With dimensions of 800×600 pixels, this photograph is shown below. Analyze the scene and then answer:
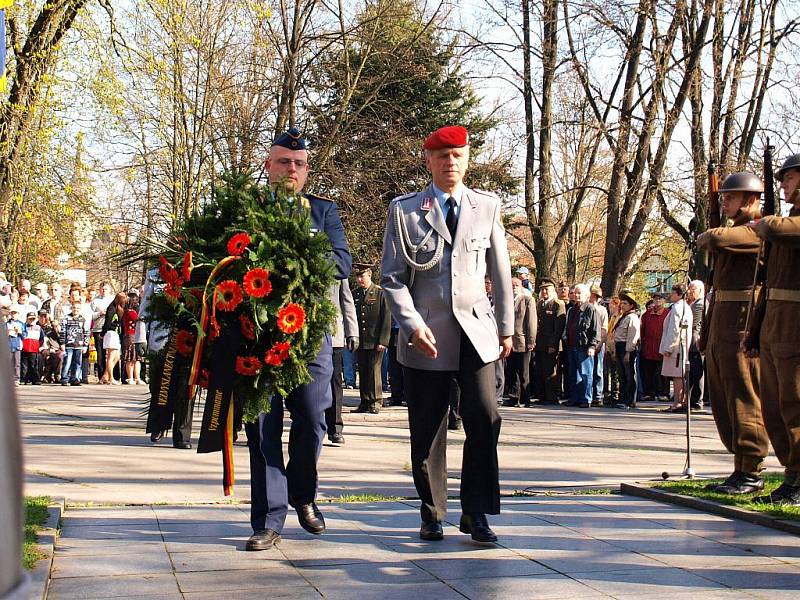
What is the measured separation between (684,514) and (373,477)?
2.96 metres

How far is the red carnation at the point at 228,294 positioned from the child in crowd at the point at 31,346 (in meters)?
18.4

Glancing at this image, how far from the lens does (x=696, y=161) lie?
24484 mm

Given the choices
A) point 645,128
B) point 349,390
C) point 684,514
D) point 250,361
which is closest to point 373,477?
point 684,514

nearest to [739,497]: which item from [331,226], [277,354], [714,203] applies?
[714,203]

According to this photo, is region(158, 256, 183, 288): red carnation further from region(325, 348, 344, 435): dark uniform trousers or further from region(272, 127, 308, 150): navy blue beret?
region(325, 348, 344, 435): dark uniform trousers

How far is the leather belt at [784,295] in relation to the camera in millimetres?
7023

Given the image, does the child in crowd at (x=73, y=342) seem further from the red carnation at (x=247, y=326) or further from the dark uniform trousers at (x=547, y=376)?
the red carnation at (x=247, y=326)

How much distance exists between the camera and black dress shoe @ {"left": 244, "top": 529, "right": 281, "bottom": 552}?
19.0 feet

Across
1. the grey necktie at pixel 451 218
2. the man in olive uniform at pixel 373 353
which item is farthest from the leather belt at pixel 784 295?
the man in olive uniform at pixel 373 353

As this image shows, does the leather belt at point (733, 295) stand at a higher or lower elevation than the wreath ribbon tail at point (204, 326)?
higher

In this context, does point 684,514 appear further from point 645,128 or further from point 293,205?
point 645,128

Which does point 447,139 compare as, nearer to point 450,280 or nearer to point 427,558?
point 450,280

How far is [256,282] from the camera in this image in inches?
227

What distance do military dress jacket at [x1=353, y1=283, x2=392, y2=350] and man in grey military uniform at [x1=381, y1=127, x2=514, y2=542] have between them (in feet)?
29.8
